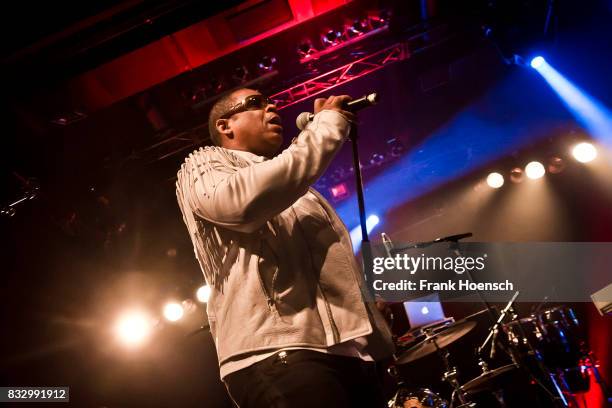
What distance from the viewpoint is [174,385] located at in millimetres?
5434

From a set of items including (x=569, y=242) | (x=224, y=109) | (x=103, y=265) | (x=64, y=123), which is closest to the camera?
(x=224, y=109)

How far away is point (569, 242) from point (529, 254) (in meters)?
0.71

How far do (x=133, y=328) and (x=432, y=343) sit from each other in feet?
13.8

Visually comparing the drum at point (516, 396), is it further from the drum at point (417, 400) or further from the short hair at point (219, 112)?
the short hair at point (219, 112)

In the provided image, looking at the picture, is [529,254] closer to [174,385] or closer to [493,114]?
[493,114]

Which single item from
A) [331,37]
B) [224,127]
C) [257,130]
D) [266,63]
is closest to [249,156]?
[257,130]

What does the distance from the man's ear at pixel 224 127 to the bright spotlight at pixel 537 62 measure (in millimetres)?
6077

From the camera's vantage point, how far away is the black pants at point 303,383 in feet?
3.57

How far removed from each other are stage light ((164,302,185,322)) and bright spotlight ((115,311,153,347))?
29 centimetres

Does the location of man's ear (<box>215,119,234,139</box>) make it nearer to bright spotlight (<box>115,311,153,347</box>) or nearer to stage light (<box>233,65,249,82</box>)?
stage light (<box>233,65,249,82</box>)

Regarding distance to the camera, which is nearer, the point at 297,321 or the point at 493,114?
the point at 297,321

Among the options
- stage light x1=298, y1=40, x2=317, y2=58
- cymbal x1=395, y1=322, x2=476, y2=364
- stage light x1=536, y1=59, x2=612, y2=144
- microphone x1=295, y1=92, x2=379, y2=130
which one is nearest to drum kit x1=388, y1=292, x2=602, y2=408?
cymbal x1=395, y1=322, x2=476, y2=364

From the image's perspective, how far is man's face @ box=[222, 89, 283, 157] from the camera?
6.00 ft

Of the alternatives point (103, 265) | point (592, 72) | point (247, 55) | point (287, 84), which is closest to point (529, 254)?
point (592, 72)
